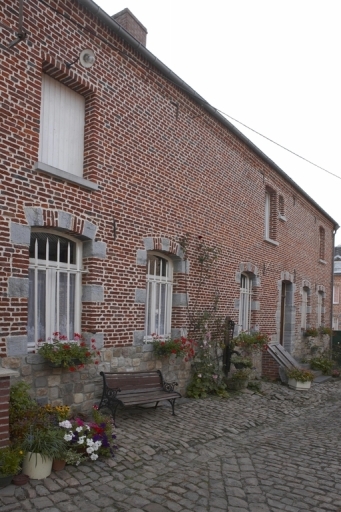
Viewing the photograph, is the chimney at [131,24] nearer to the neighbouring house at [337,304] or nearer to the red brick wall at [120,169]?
the red brick wall at [120,169]

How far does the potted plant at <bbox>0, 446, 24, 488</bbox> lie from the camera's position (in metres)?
4.13

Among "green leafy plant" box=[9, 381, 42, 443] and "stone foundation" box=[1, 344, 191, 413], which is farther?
"stone foundation" box=[1, 344, 191, 413]

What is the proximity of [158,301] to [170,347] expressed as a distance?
→ 99 cm

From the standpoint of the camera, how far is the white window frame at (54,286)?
238 inches

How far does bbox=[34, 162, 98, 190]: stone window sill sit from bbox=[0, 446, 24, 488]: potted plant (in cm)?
342

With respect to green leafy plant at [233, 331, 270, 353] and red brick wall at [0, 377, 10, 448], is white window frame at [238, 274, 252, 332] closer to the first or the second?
green leafy plant at [233, 331, 270, 353]

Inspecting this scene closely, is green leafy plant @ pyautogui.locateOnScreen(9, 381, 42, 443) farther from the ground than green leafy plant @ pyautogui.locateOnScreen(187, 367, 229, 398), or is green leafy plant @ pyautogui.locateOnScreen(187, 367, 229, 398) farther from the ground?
green leafy plant @ pyautogui.locateOnScreen(9, 381, 42, 443)

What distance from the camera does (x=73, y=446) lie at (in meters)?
4.86

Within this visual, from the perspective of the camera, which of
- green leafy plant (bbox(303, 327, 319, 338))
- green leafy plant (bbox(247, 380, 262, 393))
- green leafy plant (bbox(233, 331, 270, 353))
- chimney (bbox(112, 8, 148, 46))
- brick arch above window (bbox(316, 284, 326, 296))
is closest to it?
chimney (bbox(112, 8, 148, 46))

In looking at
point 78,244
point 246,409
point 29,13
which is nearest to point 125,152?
point 78,244

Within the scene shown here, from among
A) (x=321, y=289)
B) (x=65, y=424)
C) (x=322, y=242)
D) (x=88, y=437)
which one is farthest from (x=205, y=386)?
(x=322, y=242)

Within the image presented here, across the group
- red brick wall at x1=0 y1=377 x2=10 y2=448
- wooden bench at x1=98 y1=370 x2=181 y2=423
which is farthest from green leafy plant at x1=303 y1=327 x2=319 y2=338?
red brick wall at x1=0 y1=377 x2=10 y2=448

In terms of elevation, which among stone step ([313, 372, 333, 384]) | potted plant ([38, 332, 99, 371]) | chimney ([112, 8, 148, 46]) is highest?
chimney ([112, 8, 148, 46])

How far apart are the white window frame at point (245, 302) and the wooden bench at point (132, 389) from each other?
466cm
